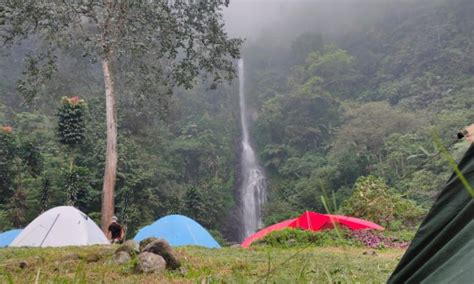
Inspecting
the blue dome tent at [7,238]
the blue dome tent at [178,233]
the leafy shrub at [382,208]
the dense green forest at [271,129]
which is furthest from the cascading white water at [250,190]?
the blue dome tent at [7,238]

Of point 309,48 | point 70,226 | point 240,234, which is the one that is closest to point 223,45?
point 70,226

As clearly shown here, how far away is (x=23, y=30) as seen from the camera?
281 inches

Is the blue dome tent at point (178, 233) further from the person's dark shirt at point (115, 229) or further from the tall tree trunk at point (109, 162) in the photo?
the person's dark shirt at point (115, 229)

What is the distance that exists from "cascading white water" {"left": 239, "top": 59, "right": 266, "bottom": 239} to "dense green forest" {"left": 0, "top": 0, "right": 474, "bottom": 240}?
0.54 meters

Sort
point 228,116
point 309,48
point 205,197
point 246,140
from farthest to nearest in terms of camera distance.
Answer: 1. point 309,48
2. point 228,116
3. point 246,140
4. point 205,197

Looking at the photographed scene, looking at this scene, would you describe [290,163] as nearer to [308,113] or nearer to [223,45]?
[308,113]

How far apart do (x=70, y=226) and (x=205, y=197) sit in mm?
11410

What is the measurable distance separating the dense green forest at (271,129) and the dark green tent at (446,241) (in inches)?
276

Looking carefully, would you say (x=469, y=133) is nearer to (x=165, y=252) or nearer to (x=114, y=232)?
(x=165, y=252)

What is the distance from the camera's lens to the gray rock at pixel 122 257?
12.3 ft

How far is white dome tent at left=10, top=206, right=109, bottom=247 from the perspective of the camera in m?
7.40

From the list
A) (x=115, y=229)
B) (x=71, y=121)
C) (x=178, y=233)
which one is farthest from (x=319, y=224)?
(x=71, y=121)

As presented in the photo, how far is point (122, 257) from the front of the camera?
3.80 m

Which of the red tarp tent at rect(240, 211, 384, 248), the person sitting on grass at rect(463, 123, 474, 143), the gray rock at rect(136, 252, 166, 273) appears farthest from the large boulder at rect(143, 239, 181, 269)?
the red tarp tent at rect(240, 211, 384, 248)
